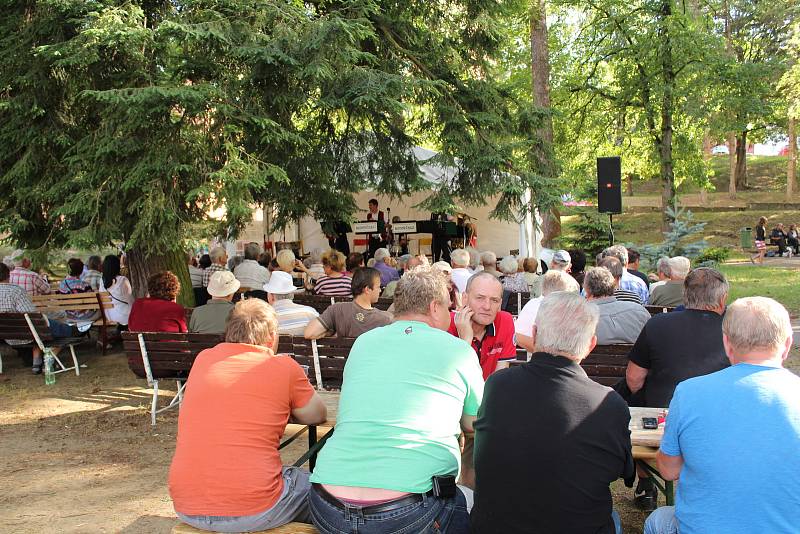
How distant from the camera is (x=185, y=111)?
22.8 ft

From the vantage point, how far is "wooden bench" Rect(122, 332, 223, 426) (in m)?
6.07

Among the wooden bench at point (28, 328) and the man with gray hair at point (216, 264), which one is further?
the man with gray hair at point (216, 264)

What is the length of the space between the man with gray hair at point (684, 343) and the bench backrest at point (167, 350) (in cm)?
351

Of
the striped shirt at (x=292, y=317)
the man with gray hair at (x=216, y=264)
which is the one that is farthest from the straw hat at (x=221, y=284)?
the man with gray hair at (x=216, y=264)

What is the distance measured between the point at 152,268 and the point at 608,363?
6.31 m

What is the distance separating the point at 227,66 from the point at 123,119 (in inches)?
46.3

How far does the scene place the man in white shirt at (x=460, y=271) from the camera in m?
7.86

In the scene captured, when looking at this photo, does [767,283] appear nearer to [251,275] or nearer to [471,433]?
[251,275]

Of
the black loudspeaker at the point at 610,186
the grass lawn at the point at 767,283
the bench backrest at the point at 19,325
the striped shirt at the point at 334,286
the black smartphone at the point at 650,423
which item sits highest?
the black loudspeaker at the point at 610,186

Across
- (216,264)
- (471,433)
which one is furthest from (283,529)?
(216,264)

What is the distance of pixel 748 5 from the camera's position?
34875 mm

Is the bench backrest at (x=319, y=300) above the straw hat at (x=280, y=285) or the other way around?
the other way around

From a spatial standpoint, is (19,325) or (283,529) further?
(19,325)

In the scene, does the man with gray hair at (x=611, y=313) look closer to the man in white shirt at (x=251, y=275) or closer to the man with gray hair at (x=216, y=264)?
the man in white shirt at (x=251, y=275)
